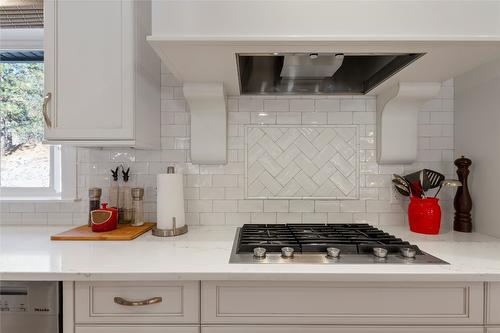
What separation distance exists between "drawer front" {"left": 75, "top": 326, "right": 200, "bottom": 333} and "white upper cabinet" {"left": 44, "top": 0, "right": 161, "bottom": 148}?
73cm

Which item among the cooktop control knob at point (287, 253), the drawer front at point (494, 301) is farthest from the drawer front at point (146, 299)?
the drawer front at point (494, 301)

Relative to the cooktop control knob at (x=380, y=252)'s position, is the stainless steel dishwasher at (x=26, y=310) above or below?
below

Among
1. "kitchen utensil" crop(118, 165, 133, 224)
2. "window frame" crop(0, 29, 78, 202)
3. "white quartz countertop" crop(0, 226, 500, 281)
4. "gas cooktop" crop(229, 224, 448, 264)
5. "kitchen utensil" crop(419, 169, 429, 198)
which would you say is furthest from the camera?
"window frame" crop(0, 29, 78, 202)

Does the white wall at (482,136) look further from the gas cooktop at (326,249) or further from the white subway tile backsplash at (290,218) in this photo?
the white subway tile backsplash at (290,218)

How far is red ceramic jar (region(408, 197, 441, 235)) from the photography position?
1539 millimetres

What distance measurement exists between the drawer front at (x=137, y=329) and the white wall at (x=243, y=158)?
2.45 ft

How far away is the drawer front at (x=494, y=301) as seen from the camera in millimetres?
1033

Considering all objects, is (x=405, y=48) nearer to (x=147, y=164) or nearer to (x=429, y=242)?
(x=429, y=242)

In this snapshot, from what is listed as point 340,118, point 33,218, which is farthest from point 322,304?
point 33,218

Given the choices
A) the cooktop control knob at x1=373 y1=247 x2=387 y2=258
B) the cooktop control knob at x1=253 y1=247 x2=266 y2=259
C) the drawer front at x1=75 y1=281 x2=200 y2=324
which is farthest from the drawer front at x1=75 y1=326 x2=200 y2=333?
the cooktop control knob at x1=373 y1=247 x2=387 y2=258

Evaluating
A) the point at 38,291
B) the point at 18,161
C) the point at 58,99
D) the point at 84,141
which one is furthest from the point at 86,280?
the point at 18,161

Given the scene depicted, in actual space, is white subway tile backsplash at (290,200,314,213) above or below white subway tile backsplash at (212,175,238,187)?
below

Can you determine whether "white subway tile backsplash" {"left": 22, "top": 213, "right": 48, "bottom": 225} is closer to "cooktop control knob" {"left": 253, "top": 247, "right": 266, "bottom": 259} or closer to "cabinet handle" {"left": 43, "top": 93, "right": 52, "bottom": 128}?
"cabinet handle" {"left": 43, "top": 93, "right": 52, "bottom": 128}

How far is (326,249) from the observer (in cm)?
120
